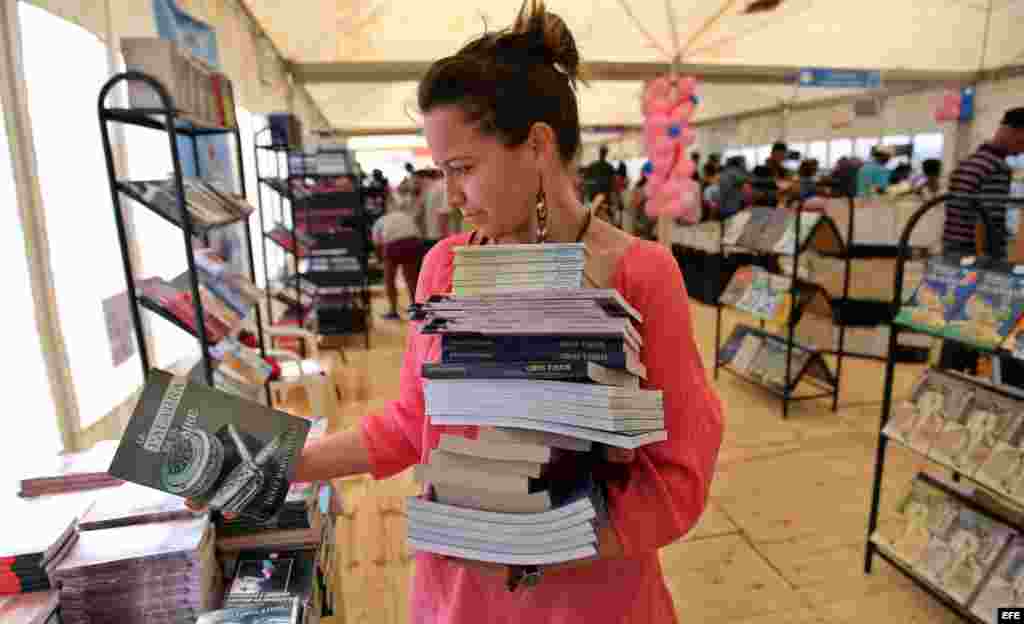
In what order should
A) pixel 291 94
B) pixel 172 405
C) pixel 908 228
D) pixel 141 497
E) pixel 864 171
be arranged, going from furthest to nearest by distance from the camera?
pixel 864 171 → pixel 291 94 → pixel 908 228 → pixel 141 497 → pixel 172 405

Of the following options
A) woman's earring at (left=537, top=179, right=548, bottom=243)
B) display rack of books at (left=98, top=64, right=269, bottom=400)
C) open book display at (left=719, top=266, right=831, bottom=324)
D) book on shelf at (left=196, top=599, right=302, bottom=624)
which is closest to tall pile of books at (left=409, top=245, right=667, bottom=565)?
woman's earring at (left=537, top=179, right=548, bottom=243)

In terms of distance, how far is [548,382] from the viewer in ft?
2.17

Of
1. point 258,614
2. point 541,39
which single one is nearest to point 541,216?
point 541,39

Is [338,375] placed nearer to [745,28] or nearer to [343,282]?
[343,282]

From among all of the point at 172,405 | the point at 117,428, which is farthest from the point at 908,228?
the point at 117,428

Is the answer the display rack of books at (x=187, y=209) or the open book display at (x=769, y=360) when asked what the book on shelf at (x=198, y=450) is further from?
the open book display at (x=769, y=360)

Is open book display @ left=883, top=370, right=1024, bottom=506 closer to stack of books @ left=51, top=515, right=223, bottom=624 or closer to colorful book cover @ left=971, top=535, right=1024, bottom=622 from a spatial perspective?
colorful book cover @ left=971, top=535, right=1024, bottom=622

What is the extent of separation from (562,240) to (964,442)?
201 centimetres

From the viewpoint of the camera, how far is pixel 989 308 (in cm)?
190

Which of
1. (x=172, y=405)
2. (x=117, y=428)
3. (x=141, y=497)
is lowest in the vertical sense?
(x=117, y=428)

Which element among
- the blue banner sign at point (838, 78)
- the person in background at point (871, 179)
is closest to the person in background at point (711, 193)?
the blue banner sign at point (838, 78)

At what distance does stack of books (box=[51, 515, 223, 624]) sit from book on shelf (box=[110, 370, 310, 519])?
0.43 metres

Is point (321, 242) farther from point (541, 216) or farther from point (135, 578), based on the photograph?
point (541, 216)

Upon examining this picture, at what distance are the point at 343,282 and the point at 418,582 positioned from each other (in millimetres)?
5329
